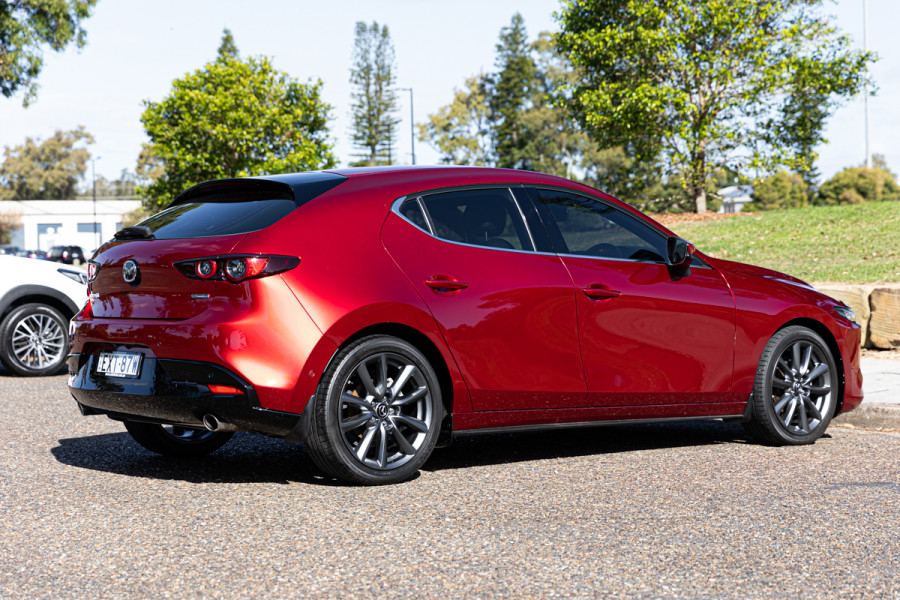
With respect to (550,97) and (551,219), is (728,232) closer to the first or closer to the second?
(550,97)

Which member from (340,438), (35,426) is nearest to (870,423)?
(340,438)

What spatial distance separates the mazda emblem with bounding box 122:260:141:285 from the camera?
4.83 m

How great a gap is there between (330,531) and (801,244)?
53.2 feet

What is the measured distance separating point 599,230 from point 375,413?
177cm

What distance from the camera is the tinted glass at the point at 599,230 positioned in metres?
5.58

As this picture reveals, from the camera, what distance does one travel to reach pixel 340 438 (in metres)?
4.66

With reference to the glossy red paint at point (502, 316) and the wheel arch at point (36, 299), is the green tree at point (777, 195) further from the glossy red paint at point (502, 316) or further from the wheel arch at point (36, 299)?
the glossy red paint at point (502, 316)

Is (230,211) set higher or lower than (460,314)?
higher

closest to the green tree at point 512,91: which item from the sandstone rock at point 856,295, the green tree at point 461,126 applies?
the green tree at point 461,126

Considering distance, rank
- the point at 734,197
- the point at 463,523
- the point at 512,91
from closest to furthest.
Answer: the point at 463,523
the point at 512,91
the point at 734,197

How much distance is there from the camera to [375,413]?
4785mm

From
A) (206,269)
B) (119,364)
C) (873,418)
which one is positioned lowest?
(873,418)

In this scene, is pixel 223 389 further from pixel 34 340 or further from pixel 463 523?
pixel 34 340

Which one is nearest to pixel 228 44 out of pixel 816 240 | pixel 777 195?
pixel 777 195
